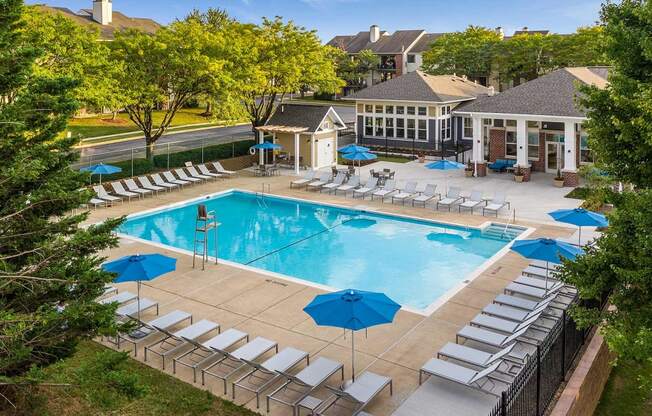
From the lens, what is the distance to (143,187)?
3178 centimetres

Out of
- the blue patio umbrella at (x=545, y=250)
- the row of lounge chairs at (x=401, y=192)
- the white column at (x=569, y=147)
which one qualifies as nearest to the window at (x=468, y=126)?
the white column at (x=569, y=147)

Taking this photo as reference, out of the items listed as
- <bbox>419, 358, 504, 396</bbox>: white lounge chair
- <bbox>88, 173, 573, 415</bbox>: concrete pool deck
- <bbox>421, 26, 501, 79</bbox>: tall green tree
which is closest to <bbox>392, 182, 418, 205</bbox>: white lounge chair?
<bbox>88, 173, 573, 415</bbox>: concrete pool deck

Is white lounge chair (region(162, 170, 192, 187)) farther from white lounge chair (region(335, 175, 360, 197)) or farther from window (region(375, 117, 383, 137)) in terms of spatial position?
window (region(375, 117, 383, 137))

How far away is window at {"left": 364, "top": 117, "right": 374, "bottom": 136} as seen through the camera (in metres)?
44.9

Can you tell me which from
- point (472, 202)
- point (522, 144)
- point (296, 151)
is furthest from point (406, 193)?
point (296, 151)

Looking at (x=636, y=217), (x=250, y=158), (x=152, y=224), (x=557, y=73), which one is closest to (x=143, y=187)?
(x=152, y=224)

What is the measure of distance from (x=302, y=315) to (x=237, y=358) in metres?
3.48

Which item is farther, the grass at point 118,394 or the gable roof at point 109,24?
the gable roof at point 109,24

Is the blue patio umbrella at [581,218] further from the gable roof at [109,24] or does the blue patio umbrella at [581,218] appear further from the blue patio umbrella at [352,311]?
the gable roof at [109,24]

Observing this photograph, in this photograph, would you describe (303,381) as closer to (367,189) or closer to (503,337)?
(503,337)

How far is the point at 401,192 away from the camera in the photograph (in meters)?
30.1

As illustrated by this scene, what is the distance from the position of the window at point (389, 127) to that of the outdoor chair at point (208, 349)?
31910mm

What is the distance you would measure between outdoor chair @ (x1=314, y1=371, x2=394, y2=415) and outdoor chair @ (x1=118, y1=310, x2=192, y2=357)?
15.4ft

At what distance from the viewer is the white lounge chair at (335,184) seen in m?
31.7
